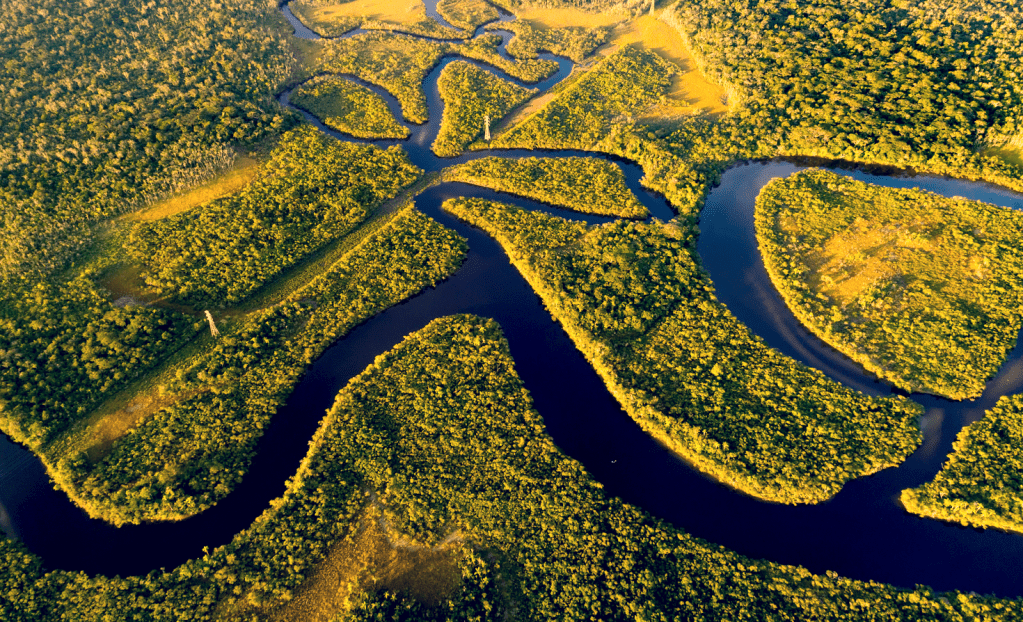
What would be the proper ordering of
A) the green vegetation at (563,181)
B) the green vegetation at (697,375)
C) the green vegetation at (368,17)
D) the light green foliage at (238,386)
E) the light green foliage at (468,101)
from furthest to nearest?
the green vegetation at (368,17), the light green foliage at (468,101), the green vegetation at (563,181), the green vegetation at (697,375), the light green foliage at (238,386)

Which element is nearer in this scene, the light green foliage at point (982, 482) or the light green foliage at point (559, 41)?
the light green foliage at point (982, 482)

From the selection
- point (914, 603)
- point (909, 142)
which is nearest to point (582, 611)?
point (914, 603)

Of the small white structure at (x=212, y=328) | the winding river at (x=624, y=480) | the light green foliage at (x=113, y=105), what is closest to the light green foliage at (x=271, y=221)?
the small white structure at (x=212, y=328)

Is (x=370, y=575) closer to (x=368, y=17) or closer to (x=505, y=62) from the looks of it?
(x=505, y=62)

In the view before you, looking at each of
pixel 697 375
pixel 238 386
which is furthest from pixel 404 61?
pixel 697 375

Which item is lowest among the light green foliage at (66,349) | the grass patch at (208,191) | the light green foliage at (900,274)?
the light green foliage at (66,349)

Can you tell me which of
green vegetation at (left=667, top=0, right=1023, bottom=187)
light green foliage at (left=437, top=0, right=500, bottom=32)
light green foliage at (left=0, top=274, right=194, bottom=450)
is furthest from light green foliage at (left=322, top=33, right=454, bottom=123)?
light green foliage at (left=0, top=274, right=194, bottom=450)

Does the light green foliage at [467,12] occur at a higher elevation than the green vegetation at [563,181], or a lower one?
higher

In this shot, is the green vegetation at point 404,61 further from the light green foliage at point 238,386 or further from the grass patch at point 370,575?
the grass patch at point 370,575

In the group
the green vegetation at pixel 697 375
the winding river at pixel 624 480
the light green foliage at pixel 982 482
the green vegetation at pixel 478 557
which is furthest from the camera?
the green vegetation at pixel 697 375

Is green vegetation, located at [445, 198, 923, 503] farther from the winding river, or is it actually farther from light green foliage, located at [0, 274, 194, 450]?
light green foliage, located at [0, 274, 194, 450]
